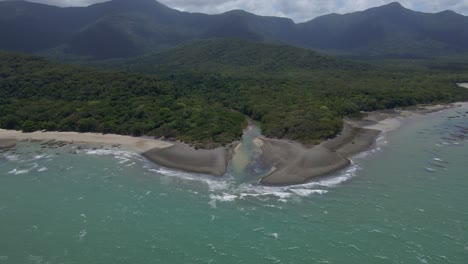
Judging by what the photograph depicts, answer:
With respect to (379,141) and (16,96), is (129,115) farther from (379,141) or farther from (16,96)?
(379,141)

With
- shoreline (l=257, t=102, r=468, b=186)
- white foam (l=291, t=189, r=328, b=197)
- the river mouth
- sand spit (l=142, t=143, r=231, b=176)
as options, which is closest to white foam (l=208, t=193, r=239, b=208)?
the river mouth

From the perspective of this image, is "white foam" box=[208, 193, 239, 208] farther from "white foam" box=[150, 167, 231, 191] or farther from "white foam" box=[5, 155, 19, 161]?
"white foam" box=[5, 155, 19, 161]

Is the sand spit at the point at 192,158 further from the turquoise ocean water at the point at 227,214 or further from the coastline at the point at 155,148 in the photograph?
the turquoise ocean water at the point at 227,214

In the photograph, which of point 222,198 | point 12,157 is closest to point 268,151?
point 222,198

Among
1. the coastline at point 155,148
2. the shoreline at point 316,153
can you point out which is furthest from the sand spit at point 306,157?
the coastline at point 155,148

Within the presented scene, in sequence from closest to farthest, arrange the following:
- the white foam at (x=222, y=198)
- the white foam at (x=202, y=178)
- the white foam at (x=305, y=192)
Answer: the white foam at (x=222, y=198), the white foam at (x=305, y=192), the white foam at (x=202, y=178)
